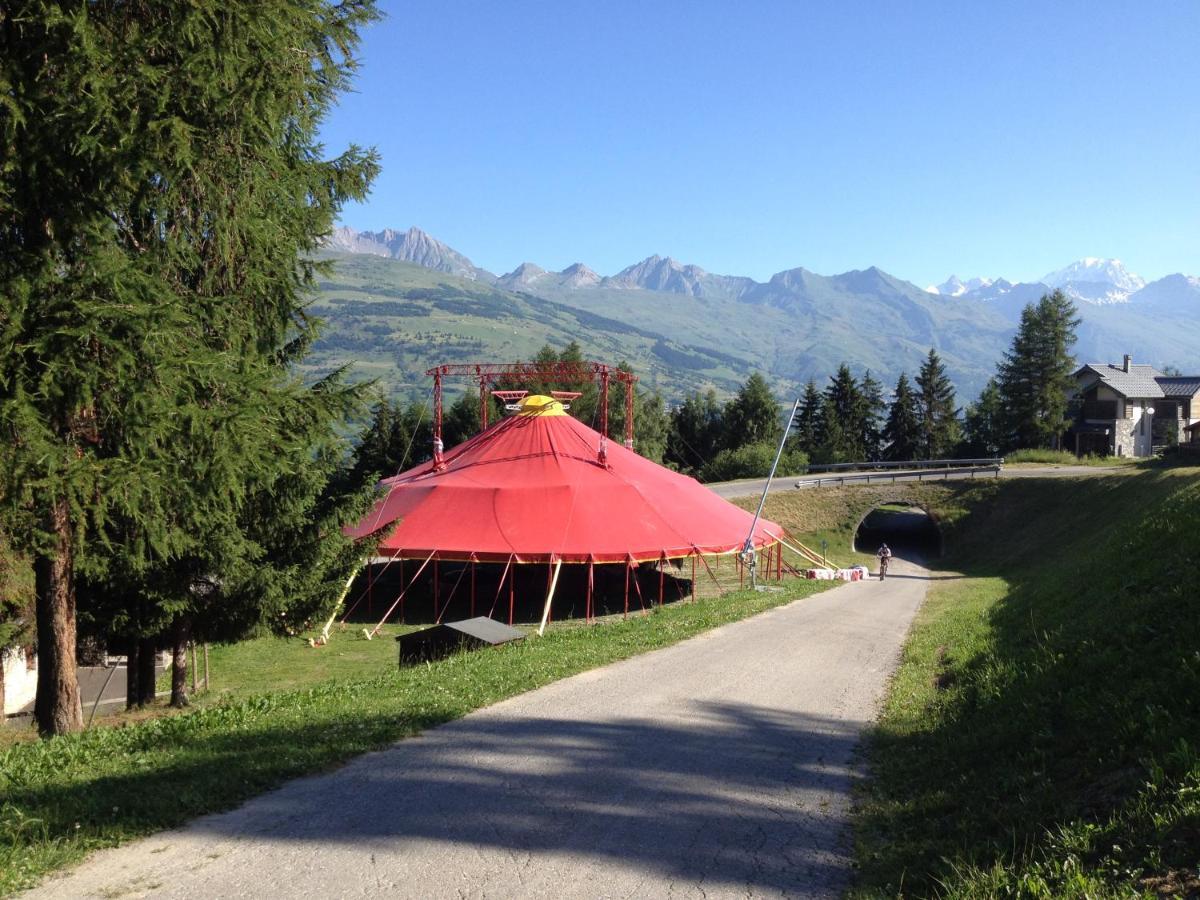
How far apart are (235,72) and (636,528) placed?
17.6 meters

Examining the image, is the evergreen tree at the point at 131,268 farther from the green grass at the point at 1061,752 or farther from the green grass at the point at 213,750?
the green grass at the point at 1061,752

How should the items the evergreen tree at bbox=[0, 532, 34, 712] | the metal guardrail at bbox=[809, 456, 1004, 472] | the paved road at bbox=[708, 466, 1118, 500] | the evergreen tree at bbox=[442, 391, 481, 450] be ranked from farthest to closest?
1. the evergreen tree at bbox=[442, 391, 481, 450]
2. the metal guardrail at bbox=[809, 456, 1004, 472]
3. the paved road at bbox=[708, 466, 1118, 500]
4. the evergreen tree at bbox=[0, 532, 34, 712]

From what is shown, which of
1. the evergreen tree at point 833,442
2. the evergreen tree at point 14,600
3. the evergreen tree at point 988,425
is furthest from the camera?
the evergreen tree at point 833,442

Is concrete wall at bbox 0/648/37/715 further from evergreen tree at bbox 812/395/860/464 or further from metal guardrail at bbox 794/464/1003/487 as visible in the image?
evergreen tree at bbox 812/395/860/464

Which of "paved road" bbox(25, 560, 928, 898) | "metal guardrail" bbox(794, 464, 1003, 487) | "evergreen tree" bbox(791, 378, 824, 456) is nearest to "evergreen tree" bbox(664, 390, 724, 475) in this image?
"evergreen tree" bbox(791, 378, 824, 456)

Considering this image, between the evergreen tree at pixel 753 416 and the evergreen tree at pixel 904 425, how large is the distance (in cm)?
907

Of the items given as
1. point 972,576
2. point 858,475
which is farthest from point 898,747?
point 858,475

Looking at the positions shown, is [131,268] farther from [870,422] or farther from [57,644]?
[870,422]

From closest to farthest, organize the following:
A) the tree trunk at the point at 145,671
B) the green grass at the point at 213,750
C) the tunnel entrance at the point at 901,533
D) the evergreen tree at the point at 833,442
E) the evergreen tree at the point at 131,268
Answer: the green grass at the point at 213,750 < the evergreen tree at the point at 131,268 < the tree trunk at the point at 145,671 < the tunnel entrance at the point at 901,533 < the evergreen tree at the point at 833,442

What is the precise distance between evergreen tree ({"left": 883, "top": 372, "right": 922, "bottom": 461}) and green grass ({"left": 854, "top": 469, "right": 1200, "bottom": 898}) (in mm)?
60900

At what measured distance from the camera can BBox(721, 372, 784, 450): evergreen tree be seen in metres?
69.8

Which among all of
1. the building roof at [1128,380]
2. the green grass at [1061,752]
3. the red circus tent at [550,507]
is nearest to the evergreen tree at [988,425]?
the building roof at [1128,380]

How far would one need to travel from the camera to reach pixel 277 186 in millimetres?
9750

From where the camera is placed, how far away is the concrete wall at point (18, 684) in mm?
17906
